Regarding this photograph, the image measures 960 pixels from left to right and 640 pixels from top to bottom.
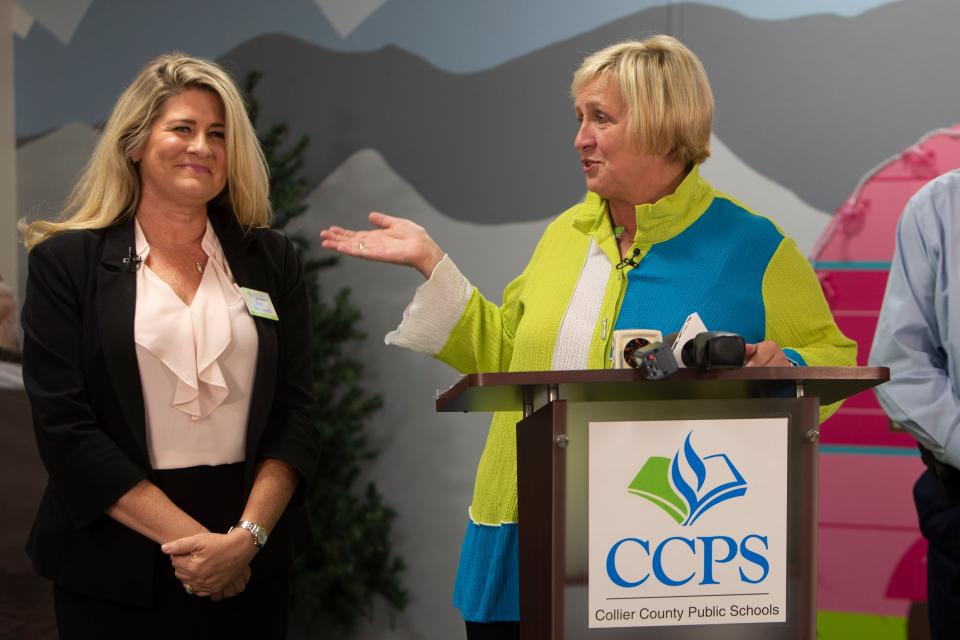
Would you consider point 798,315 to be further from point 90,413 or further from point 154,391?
point 90,413

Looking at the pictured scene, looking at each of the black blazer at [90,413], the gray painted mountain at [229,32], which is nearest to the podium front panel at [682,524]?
the black blazer at [90,413]

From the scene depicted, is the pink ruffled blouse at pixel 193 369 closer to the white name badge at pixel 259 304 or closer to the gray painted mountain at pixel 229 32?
the white name badge at pixel 259 304

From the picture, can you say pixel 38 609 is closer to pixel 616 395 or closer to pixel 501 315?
pixel 501 315

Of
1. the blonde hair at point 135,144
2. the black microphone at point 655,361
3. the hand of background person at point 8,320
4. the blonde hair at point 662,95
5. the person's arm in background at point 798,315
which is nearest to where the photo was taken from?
the black microphone at point 655,361

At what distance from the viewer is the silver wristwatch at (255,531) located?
89.7 inches

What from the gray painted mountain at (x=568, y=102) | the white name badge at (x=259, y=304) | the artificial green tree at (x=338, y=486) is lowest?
the artificial green tree at (x=338, y=486)

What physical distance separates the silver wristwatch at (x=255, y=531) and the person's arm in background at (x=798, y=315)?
111 centimetres

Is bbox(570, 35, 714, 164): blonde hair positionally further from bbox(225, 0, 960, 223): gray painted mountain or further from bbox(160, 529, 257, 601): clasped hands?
bbox(225, 0, 960, 223): gray painted mountain

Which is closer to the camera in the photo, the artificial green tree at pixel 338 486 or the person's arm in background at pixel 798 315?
the person's arm in background at pixel 798 315

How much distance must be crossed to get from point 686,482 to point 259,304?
124cm

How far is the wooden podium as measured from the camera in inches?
57.4

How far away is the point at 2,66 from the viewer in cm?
488

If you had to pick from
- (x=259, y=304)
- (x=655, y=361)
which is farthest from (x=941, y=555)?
(x=259, y=304)

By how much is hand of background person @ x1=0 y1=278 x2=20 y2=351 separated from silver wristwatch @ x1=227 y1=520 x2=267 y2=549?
6.97ft
